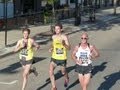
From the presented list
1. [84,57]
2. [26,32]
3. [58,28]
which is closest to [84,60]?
[84,57]

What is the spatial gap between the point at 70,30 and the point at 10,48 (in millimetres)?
10537

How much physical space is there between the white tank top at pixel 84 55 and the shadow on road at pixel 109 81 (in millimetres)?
2364

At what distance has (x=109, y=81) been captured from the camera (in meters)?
14.6

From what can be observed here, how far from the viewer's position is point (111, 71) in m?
16.5

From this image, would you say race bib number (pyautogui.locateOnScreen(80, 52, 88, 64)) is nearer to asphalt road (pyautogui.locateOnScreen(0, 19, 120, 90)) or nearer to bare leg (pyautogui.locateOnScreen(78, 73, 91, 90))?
bare leg (pyautogui.locateOnScreen(78, 73, 91, 90))

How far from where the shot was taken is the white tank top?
448 inches

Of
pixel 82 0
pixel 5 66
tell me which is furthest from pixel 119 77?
pixel 82 0

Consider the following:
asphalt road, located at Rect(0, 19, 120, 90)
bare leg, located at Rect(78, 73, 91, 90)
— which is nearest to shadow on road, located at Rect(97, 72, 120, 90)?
asphalt road, located at Rect(0, 19, 120, 90)

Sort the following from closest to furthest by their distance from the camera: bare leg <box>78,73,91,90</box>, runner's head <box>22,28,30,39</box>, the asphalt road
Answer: bare leg <box>78,73,91,90</box> → runner's head <box>22,28,30,39</box> → the asphalt road

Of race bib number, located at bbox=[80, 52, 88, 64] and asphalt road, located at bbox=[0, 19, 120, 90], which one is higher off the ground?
race bib number, located at bbox=[80, 52, 88, 64]

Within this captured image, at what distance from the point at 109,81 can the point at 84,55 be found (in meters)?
3.45

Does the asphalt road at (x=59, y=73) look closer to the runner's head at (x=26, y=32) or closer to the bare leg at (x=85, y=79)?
the runner's head at (x=26, y=32)

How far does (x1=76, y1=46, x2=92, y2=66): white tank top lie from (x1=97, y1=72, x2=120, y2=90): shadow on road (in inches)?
93.1

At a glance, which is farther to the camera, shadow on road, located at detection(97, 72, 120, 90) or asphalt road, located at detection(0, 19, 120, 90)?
asphalt road, located at detection(0, 19, 120, 90)
